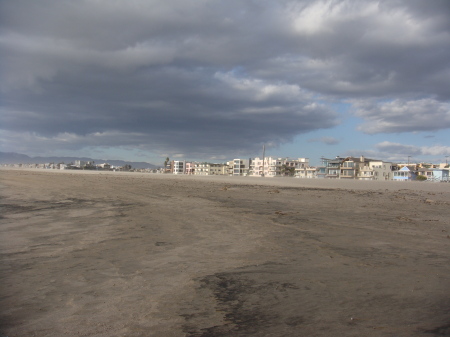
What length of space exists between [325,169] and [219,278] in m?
111

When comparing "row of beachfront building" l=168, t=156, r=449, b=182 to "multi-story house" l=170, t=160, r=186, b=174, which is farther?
"multi-story house" l=170, t=160, r=186, b=174

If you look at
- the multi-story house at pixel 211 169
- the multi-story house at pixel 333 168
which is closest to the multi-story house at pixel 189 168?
the multi-story house at pixel 211 169

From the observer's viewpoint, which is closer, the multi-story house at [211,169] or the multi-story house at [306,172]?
the multi-story house at [306,172]

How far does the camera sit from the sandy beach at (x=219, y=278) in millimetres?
3873

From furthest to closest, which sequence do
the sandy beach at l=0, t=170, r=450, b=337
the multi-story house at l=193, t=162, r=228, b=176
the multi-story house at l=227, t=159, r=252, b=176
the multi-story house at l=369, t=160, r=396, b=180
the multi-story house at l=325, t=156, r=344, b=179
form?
the multi-story house at l=193, t=162, r=228, b=176
the multi-story house at l=227, t=159, r=252, b=176
the multi-story house at l=325, t=156, r=344, b=179
the multi-story house at l=369, t=160, r=396, b=180
the sandy beach at l=0, t=170, r=450, b=337

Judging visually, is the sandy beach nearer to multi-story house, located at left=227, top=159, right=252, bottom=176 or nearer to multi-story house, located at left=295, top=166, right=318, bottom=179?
multi-story house, located at left=295, top=166, right=318, bottom=179

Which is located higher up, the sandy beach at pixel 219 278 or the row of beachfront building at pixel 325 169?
the row of beachfront building at pixel 325 169

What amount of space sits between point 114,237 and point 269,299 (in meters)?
4.57

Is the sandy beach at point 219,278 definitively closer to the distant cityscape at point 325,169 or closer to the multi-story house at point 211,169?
the distant cityscape at point 325,169

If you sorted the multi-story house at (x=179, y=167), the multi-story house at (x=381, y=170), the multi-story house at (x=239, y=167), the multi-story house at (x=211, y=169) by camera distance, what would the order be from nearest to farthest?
the multi-story house at (x=381, y=170)
the multi-story house at (x=239, y=167)
the multi-story house at (x=211, y=169)
the multi-story house at (x=179, y=167)

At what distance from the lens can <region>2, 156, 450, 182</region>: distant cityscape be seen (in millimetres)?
98312

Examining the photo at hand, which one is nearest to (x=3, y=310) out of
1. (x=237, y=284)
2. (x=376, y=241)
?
(x=237, y=284)

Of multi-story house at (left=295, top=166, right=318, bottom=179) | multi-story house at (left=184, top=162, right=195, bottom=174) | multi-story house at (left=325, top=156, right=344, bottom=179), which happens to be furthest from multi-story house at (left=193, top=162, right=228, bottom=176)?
multi-story house at (left=325, top=156, right=344, bottom=179)

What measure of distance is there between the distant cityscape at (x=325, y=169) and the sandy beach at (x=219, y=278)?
79.3 metres
